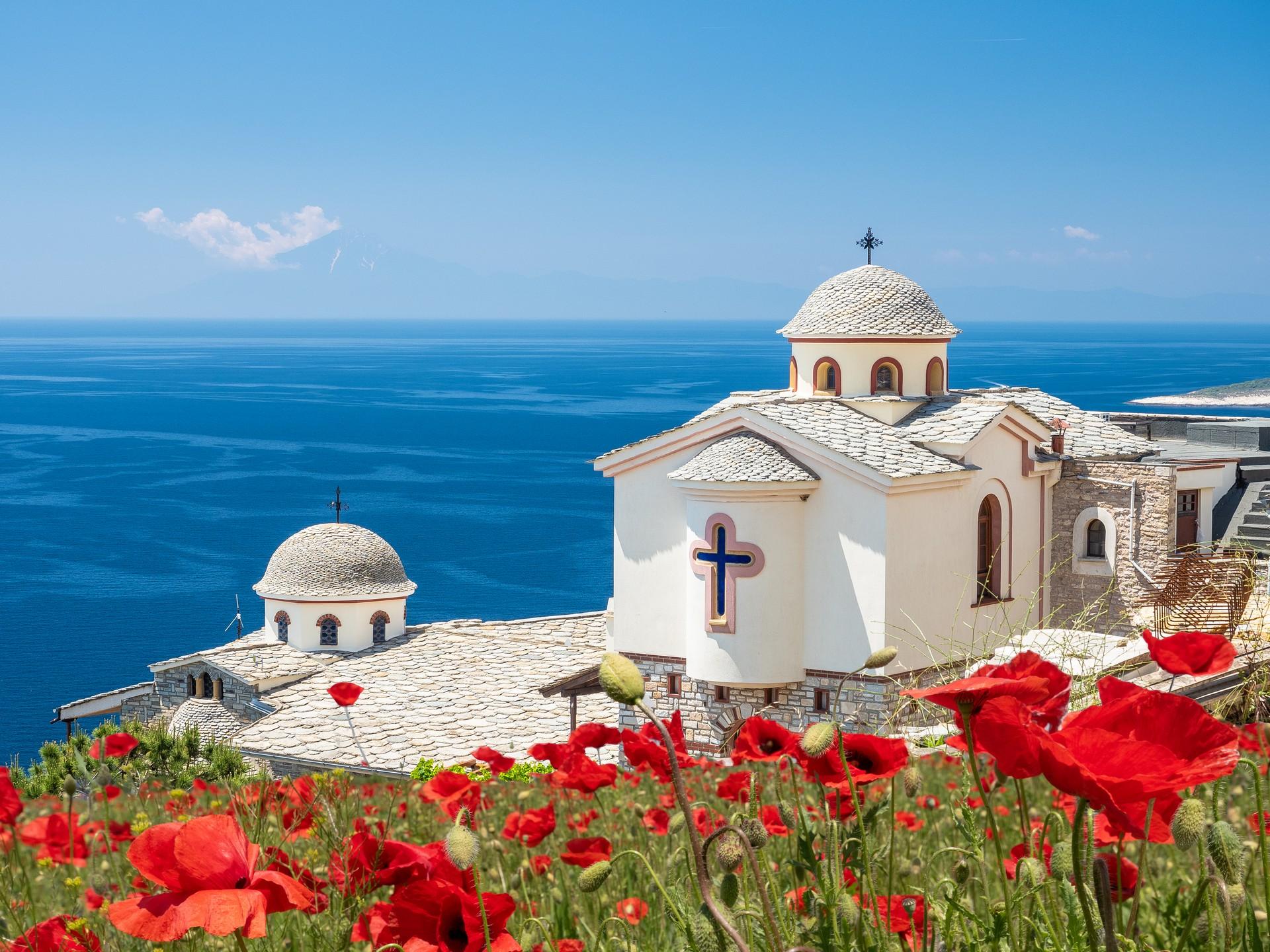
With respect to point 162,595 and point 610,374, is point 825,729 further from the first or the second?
point 610,374

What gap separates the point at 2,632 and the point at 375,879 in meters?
53.5

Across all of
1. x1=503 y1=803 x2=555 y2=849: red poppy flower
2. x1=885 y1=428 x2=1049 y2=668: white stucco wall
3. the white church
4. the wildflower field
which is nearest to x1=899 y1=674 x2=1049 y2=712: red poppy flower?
the wildflower field

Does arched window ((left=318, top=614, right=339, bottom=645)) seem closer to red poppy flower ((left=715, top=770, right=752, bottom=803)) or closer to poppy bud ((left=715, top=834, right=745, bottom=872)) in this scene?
red poppy flower ((left=715, top=770, right=752, bottom=803))

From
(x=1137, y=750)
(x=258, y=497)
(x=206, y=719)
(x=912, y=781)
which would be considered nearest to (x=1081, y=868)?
(x=1137, y=750)

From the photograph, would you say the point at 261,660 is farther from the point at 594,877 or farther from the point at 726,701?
the point at 594,877

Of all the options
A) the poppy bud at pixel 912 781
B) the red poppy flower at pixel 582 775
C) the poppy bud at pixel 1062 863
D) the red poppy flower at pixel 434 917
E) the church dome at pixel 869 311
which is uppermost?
the church dome at pixel 869 311

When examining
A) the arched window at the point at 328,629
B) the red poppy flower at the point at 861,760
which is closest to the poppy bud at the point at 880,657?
the red poppy flower at the point at 861,760

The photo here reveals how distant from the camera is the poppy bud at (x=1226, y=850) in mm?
1813

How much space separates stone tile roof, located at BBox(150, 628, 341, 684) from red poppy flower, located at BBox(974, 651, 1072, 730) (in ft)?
83.8

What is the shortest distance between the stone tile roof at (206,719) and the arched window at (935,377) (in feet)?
46.3

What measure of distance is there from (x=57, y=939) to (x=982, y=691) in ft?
6.65

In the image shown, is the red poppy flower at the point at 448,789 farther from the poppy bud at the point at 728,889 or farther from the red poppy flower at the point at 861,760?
the poppy bud at the point at 728,889

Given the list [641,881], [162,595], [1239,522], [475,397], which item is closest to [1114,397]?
[475,397]

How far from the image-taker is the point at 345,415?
420ft
